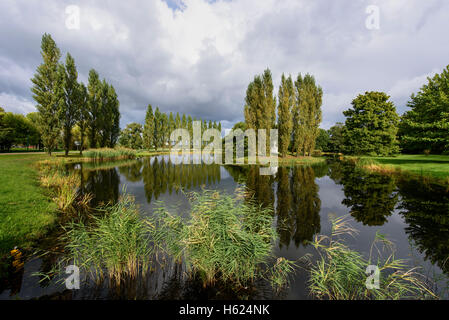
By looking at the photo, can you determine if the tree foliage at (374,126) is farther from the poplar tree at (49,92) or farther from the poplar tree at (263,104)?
the poplar tree at (49,92)

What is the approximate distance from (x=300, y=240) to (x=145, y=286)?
457cm

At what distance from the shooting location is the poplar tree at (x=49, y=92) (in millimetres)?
22438

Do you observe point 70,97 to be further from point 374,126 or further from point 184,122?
point 374,126

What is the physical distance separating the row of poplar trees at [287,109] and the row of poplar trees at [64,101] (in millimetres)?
30200

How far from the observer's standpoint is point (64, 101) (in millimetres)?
24438

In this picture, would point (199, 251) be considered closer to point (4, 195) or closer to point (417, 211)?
point (4, 195)

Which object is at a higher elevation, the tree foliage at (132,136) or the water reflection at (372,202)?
the tree foliage at (132,136)

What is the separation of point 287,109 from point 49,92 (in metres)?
37.1

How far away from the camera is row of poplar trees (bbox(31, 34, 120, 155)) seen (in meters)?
22.7

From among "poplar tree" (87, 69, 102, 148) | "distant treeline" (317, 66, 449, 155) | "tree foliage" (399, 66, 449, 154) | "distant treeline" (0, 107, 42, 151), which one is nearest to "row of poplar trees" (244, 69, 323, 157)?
"distant treeline" (317, 66, 449, 155)

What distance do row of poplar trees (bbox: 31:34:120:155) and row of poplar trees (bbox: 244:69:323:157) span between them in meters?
30.2

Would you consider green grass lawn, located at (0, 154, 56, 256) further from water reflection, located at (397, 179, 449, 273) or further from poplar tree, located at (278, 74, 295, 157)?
poplar tree, located at (278, 74, 295, 157)

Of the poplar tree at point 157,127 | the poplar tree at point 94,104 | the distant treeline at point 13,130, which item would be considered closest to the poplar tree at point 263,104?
the poplar tree at point 94,104
